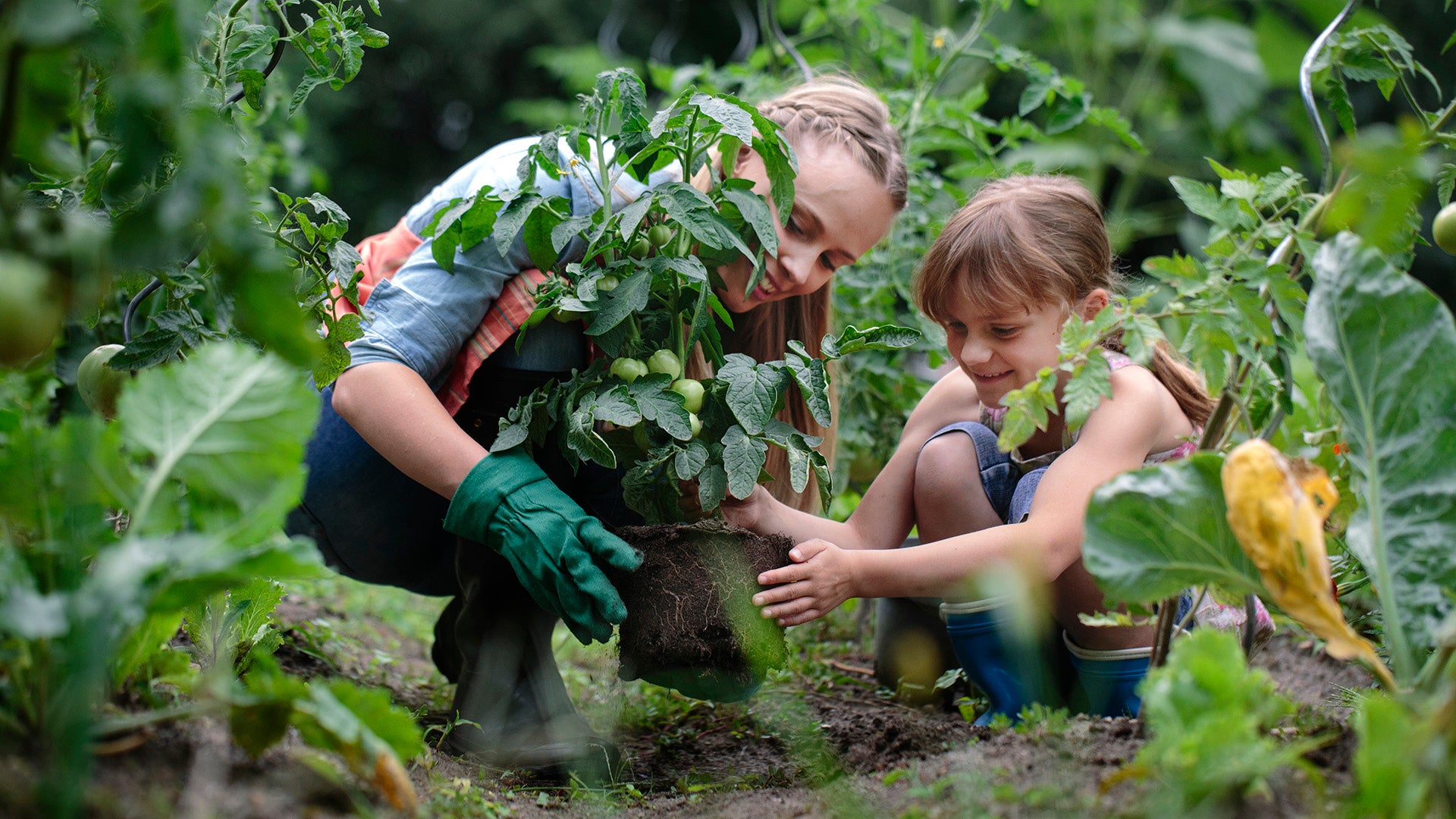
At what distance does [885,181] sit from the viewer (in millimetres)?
1522

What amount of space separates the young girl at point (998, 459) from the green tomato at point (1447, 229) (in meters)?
0.37

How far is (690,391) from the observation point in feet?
3.98

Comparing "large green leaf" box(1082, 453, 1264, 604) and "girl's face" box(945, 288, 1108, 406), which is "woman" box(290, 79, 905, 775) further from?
"large green leaf" box(1082, 453, 1264, 604)

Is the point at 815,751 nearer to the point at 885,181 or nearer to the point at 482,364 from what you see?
the point at 482,364

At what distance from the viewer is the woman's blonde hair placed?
1500mm

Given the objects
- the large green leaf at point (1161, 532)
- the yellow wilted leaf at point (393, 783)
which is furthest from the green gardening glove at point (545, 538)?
the large green leaf at point (1161, 532)

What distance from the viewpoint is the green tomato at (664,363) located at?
124 centimetres

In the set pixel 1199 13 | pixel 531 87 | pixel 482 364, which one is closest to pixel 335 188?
pixel 531 87

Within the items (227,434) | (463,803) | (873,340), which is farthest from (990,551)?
(227,434)

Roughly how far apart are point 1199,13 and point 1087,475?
4838 mm

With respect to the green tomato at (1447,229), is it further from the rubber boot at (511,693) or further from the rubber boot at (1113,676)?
the rubber boot at (511,693)

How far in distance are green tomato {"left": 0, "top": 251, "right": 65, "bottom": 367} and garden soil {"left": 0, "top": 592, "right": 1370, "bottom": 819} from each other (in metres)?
0.28

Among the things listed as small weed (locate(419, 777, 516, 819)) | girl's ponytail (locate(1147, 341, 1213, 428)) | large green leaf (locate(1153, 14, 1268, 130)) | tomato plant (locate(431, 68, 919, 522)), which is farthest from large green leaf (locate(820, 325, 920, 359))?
large green leaf (locate(1153, 14, 1268, 130))

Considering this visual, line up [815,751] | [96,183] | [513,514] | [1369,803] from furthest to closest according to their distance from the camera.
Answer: [513,514]
[815,751]
[96,183]
[1369,803]
